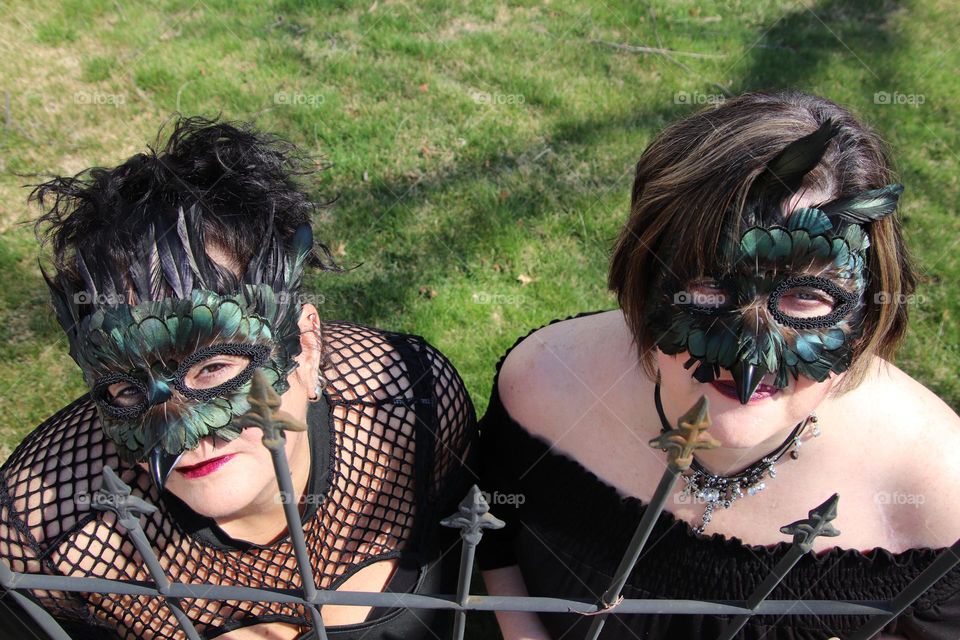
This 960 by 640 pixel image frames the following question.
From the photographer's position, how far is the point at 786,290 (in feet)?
4.68

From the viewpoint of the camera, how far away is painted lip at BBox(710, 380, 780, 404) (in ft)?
4.80

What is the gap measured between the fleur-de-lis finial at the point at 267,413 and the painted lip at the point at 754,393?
2.97ft

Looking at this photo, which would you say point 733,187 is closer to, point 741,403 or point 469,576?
point 741,403

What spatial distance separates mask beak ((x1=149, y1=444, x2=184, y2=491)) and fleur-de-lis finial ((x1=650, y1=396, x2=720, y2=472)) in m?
0.99

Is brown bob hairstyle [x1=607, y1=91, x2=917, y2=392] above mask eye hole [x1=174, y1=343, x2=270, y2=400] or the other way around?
above

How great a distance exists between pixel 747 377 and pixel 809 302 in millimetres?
212

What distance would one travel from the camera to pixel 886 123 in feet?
14.7

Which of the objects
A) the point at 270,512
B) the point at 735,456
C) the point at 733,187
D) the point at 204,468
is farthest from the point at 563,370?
the point at 204,468

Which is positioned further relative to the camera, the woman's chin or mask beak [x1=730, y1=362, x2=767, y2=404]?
the woman's chin

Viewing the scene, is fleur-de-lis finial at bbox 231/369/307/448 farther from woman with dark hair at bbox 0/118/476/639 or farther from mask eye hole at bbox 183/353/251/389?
mask eye hole at bbox 183/353/251/389

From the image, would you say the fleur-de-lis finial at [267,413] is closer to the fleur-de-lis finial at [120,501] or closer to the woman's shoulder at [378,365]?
the fleur-de-lis finial at [120,501]

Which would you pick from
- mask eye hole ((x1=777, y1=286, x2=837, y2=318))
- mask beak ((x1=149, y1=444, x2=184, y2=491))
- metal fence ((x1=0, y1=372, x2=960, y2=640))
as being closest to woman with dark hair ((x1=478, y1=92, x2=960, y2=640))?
mask eye hole ((x1=777, y1=286, x2=837, y2=318))

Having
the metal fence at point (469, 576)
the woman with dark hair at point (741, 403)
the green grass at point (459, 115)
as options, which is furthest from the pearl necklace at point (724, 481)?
the green grass at point (459, 115)

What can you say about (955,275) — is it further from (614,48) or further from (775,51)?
(614,48)
